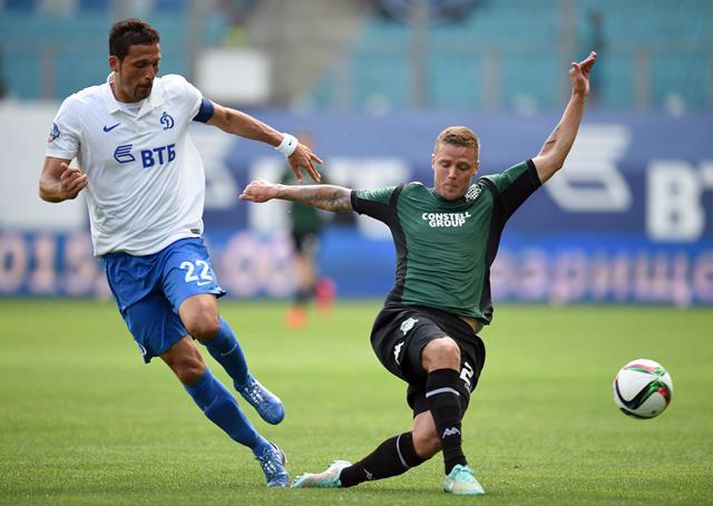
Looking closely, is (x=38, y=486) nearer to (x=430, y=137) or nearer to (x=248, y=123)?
(x=248, y=123)

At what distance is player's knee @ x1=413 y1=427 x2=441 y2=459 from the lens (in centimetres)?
750

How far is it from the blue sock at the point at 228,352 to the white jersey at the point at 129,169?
0.67 m

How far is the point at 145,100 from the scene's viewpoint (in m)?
8.32

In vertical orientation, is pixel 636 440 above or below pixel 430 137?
below

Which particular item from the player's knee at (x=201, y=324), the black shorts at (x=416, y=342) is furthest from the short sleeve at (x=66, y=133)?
the black shorts at (x=416, y=342)

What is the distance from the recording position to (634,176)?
26.3 m

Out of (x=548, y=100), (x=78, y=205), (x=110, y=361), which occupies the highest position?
(x=548, y=100)

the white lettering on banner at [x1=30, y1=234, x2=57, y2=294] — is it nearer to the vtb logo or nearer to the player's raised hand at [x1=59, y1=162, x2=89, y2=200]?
the vtb logo

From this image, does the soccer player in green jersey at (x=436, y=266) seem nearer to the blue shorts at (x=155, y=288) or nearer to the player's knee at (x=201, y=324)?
the blue shorts at (x=155, y=288)

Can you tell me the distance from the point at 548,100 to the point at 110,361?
14.2 m

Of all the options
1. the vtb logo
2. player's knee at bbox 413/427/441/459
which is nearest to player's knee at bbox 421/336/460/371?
player's knee at bbox 413/427/441/459

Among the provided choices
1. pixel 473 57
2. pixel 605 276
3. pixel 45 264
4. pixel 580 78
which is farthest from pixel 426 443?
pixel 473 57

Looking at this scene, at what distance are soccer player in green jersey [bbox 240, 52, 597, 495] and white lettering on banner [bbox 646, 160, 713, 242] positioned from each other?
18.4m

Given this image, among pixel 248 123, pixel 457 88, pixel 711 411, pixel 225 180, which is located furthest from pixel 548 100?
pixel 248 123
